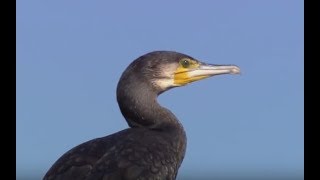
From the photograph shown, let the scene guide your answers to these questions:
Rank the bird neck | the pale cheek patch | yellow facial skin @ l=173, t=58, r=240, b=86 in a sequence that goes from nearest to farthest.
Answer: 1. the bird neck
2. the pale cheek patch
3. yellow facial skin @ l=173, t=58, r=240, b=86

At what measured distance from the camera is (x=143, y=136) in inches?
446

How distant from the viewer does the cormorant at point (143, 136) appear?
10898 millimetres

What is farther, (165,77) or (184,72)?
(184,72)

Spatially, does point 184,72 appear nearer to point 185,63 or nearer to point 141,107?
point 185,63

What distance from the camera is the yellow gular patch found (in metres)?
11.9

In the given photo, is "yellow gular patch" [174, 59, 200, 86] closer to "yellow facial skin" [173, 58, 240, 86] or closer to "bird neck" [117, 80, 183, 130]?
"yellow facial skin" [173, 58, 240, 86]

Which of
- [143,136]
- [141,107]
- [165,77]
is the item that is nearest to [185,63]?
[165,77]

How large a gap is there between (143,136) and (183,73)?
2.69 feet

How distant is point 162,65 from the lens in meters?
11.7

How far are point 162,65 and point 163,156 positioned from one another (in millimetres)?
885

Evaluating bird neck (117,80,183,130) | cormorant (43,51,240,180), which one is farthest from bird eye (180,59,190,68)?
bird neck (117,80,183,130)
